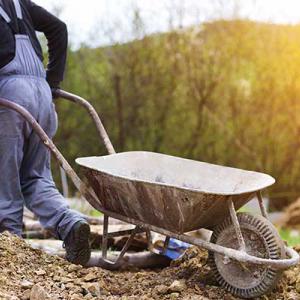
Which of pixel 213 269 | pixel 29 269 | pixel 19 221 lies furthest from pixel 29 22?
pixel 213 269

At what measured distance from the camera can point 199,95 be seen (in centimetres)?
1216

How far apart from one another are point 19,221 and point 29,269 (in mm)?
718

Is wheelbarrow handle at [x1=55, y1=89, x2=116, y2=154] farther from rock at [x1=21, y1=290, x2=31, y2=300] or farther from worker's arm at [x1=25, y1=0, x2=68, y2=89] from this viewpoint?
rock at [x1=21, y1=290, x2=31, y2=300]

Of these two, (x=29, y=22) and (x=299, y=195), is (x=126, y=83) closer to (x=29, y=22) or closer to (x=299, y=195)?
(x=299, y=195)

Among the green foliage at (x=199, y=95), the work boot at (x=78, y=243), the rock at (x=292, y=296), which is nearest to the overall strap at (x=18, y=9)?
the work boot at (x=78, y=243)

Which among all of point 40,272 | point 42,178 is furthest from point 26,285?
point 42,178

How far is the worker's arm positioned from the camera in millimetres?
4816

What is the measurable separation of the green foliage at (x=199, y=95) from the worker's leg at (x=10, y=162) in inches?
282

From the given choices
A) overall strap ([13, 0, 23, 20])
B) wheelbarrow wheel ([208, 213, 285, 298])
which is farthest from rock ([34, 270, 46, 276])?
overall strap ([13, 0, 23, 20])

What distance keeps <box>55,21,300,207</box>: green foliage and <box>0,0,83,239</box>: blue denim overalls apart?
23.0 ft

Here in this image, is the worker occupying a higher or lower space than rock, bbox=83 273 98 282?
higher

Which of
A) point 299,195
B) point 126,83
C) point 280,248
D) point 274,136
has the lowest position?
point 299,195

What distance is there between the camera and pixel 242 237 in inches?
148

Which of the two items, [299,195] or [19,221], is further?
[299,195]
